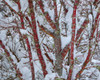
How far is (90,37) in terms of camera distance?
137 centimetres

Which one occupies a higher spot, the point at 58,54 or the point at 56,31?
the point at 56,31

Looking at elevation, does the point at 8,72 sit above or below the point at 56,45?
below

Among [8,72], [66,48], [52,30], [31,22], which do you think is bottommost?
[8,72]

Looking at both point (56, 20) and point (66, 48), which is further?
point (66, 48)

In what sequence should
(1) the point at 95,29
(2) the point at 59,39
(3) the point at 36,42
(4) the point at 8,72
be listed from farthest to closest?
1. (4) the point at 8,72
2. (2) the point at 59,39
3. (3) the point at 36,42
4. (1) the point at 95,29

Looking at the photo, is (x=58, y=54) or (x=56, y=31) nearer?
(x=56, y=31)

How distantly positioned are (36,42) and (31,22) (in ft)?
0.86

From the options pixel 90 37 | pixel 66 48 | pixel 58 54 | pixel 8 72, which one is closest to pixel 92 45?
pixel 90 37

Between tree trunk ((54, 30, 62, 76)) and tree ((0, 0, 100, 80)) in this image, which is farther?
tree trunk ((54, 30, 62, 76))

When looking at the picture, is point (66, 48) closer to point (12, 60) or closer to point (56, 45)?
point (56, 45)

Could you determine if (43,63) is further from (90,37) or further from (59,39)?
(90,37)

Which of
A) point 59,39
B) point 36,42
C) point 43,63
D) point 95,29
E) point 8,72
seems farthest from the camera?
point 8,72

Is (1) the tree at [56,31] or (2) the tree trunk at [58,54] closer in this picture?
(1) the tree at [56,31]

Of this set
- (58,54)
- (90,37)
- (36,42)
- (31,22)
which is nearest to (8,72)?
(58,54)
